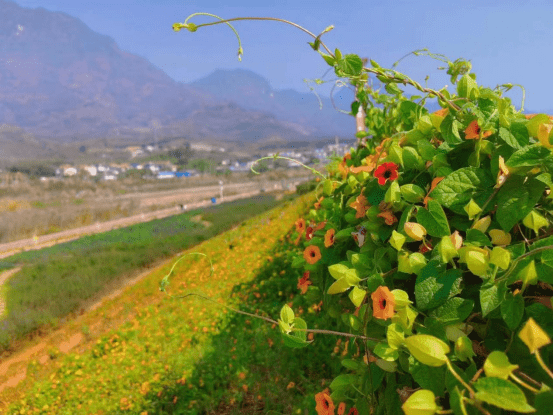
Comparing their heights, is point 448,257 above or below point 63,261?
above

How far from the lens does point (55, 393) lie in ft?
14.5

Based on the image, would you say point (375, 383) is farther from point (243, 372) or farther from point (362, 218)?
point (243, 372)

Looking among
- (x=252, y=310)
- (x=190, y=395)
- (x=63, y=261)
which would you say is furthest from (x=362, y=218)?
(x=63, y=261)

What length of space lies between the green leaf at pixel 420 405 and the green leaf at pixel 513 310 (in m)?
0.18

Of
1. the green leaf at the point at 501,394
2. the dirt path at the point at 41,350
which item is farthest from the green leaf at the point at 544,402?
the dirt path at the point at 41,350

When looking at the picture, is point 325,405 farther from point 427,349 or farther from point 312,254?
point 427,349

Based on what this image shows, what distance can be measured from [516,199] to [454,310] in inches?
8.9

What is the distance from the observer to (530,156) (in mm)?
649

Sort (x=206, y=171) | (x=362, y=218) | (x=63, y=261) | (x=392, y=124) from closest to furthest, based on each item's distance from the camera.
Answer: (x=362, y=218)
(x=392, y=124)
(x=63, y=261)
(x=206, y=171)

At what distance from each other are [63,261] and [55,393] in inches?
490

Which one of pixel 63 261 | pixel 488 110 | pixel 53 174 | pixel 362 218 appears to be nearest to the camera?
pixel 488 110

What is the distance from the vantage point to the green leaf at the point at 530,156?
64 centimetres

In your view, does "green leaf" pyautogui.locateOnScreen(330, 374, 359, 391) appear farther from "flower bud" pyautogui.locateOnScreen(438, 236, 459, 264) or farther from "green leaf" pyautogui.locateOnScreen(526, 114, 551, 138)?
"green leaf" pyautogui.locateOnScreen(526, 114, 551, 138)

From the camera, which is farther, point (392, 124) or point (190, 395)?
point (190, 395)
